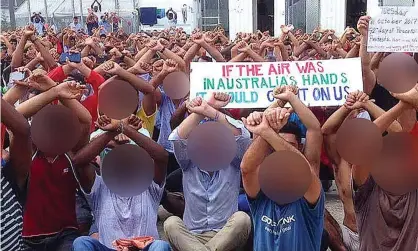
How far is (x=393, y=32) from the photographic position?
5281mm

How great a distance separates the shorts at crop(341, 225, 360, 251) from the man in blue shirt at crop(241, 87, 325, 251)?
0.65 metres

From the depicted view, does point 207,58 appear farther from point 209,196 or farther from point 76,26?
point 76,26

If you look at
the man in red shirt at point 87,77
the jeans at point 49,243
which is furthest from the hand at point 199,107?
the man in red shirt at point 87,77

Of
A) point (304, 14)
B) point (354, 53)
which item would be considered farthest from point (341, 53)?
point (304, 14)

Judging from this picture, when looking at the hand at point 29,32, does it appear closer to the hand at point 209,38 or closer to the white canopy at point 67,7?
the hand at point 209,38

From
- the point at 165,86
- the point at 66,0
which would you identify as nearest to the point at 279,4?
the point at 66,0

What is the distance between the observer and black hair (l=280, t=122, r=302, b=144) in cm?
355

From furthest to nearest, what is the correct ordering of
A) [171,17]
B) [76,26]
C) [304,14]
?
[171,17] < [304,14] < [76,26]

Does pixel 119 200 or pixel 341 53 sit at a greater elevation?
pixel 341 53

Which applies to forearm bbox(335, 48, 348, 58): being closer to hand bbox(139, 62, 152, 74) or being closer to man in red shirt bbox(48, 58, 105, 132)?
hand bbox(139, 62, 152, 74)

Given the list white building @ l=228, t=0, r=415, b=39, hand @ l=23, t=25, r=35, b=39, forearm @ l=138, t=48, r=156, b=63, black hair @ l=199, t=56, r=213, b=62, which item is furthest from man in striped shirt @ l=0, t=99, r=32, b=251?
white building @ l=228, t=0, r=415, b=39

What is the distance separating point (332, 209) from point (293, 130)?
7.21ft

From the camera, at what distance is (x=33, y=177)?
3967 millimetres

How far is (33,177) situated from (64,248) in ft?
1.64
